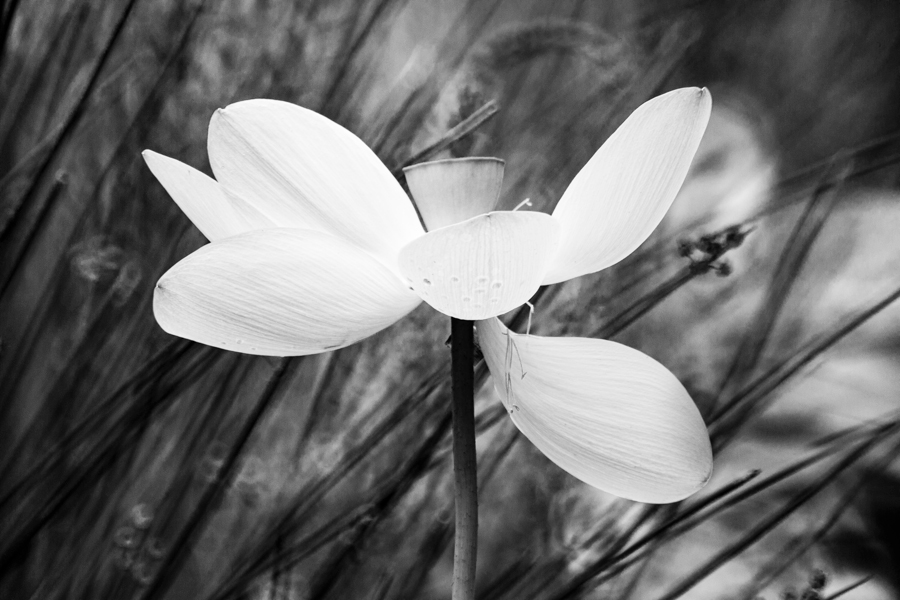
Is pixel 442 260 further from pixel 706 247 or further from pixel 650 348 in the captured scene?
pixel 650 348

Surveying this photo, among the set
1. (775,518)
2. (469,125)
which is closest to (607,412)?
(469,125)

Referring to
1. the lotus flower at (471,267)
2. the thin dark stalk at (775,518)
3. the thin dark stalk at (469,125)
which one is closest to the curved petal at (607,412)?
the lotus flower at (471,267)

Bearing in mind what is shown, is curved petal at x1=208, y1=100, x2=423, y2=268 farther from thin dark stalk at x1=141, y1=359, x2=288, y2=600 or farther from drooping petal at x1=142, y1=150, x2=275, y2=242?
thin dark stalk at x1=141, y1=359, x2=288, y2=600

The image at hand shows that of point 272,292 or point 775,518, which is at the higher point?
point 272,292

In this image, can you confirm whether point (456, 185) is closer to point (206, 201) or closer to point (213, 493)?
point (206, 201)

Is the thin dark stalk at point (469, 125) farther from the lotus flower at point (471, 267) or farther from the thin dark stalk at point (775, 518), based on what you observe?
the thin dark stalk at point (775, 518)
